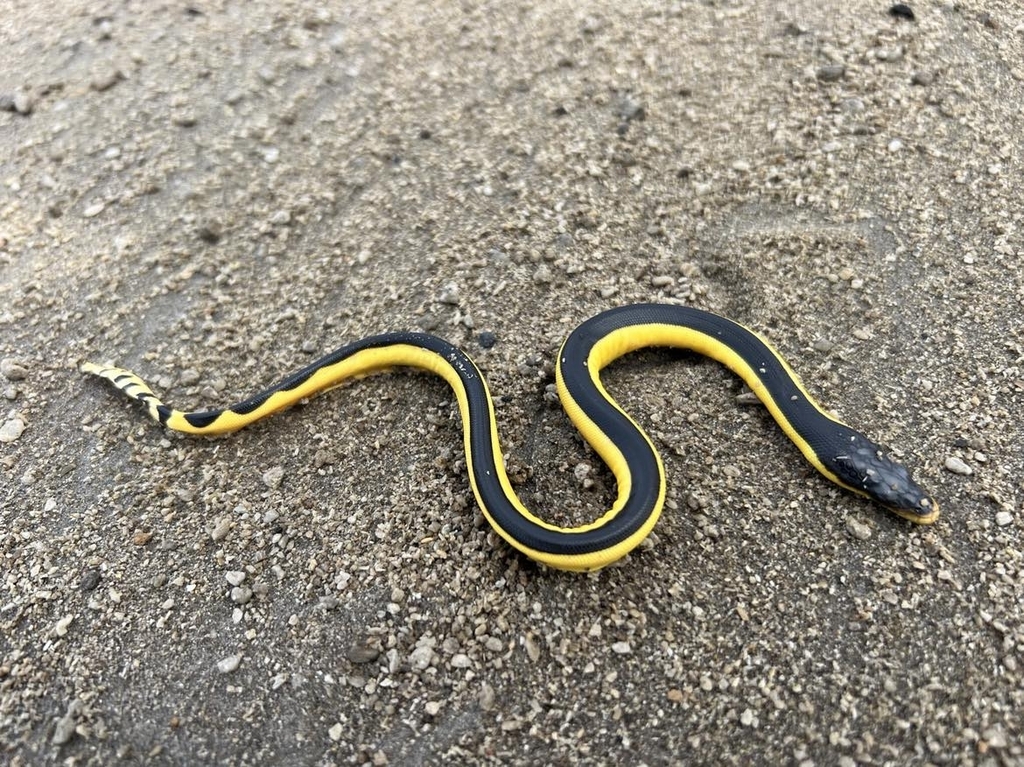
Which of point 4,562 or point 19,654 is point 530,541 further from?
point 4,562

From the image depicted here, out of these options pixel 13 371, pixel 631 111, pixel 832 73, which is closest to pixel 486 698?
pixel 13 371

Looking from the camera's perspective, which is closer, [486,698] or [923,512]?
[486,698]

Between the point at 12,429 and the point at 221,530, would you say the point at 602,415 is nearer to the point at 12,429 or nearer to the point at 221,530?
the point at 221,530

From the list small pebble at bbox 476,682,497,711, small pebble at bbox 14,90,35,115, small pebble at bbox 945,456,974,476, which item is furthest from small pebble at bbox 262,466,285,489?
small pebble at bbox 14,90,35,115

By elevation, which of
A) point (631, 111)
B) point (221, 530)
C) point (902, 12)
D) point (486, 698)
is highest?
point (902, 12)

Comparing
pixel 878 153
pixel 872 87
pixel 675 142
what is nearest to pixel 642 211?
pixel 675 142

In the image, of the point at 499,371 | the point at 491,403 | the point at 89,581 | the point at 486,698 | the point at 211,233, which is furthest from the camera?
the point at 211,233

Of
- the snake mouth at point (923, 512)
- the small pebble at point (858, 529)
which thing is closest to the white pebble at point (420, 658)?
the small pebble at point (858, 529)

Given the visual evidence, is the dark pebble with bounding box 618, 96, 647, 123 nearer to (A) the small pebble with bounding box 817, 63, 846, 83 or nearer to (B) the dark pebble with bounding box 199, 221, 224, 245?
(A) the small pebble with bounding box 817, 63, 846, 83
